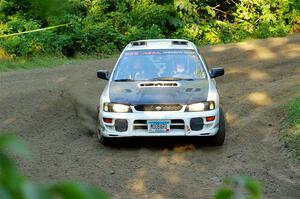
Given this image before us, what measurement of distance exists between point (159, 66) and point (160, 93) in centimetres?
94

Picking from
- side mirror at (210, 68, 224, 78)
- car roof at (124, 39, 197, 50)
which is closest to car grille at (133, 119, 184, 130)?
side mirror at (210, 68, 224, 78)

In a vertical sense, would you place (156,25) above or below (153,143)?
below

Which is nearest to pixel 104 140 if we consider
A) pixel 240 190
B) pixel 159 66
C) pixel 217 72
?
pixel 159 66

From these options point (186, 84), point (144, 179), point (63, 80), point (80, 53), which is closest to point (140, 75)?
point (186, 84)

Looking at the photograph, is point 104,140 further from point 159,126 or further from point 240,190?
point 240,190

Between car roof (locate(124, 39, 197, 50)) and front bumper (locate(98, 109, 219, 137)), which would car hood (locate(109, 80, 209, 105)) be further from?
car roof (locate(124, 39, 197, 50))

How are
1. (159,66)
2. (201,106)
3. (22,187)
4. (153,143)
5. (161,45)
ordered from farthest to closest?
(161,45) → (159,66) → (153,143) → (201,106) → (22,187)

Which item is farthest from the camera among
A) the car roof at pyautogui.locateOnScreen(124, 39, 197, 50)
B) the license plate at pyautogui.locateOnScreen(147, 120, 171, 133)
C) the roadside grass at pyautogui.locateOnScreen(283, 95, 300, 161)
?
the car roof at pyautogui.locateOnScreen(124, 39, 197, 50)

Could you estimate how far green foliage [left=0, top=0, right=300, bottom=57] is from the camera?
65.0 ft

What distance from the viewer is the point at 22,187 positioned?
41 cm

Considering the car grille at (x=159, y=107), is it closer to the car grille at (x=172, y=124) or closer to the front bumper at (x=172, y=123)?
the front bumper at (x=172, y=123)

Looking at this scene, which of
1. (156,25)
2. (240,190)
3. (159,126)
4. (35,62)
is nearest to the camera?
(240,190)

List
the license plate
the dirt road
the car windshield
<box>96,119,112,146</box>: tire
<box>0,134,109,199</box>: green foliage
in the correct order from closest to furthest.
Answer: <box>0,134,109,199</box>: green foliage < the dirt road < the license plate < <box>96,119,112,146</box>: tire < the car windshield

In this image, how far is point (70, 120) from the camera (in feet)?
35.9
